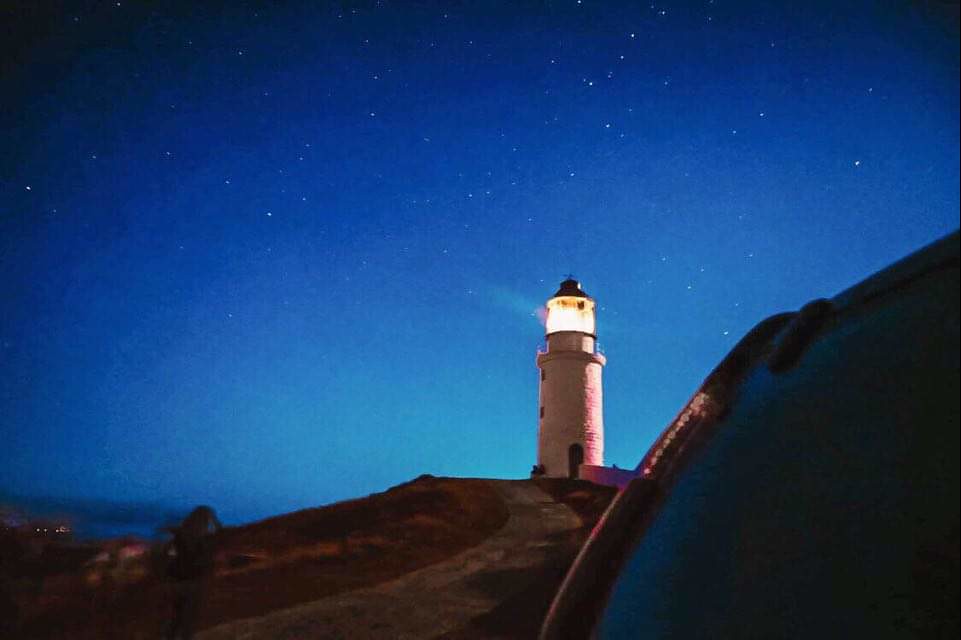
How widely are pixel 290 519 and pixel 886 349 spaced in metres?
21.5

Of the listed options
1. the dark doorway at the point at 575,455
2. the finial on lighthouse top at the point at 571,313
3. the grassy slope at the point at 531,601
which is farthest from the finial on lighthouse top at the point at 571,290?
the grassy slope at the point at 531,601

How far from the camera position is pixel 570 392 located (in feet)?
113

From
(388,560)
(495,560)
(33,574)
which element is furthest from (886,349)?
(388,560)

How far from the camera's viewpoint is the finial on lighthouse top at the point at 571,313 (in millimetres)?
36094

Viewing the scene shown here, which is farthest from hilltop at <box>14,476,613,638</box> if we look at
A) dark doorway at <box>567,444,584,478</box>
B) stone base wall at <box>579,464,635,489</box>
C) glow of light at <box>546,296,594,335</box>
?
glow of light at <box>546,296,594,335</box>

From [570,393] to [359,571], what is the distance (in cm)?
2165

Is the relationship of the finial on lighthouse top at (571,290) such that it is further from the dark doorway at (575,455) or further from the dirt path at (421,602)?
the dirt path at (421,602)

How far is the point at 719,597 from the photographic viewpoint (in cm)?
152

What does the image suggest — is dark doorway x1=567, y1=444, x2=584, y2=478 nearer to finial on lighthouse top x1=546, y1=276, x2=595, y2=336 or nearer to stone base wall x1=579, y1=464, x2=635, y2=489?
stone base wall x1=579, y1=464, x2=635, y2=489

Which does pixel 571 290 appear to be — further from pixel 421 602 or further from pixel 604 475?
pixel 421 602

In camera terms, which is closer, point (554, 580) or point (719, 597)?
point (719, 597)

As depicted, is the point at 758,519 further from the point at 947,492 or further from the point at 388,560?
the point at 388,560

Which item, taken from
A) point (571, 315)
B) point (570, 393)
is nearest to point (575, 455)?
point (570, 393)

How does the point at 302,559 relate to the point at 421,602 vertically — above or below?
above
